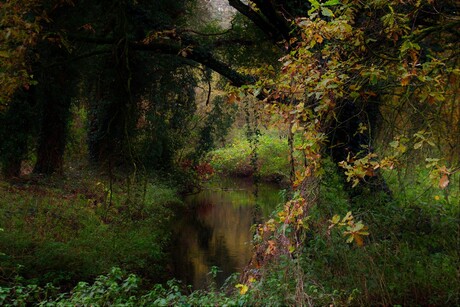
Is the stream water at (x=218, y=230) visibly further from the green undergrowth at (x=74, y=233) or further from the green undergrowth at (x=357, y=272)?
the green undergrowth at (x=357, y=272)

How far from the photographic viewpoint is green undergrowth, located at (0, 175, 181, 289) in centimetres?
858

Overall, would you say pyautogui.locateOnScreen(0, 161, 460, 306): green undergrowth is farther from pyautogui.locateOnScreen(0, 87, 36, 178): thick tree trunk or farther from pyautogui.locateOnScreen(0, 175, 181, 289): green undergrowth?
pyautogui.locateOnScreen(0, 87, 36, 178): thick tree trunk

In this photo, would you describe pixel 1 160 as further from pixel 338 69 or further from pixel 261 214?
pixel 338 69

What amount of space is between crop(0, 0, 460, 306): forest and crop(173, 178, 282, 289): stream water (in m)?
0.10

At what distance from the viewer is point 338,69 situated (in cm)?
448

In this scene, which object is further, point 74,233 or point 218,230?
point 218,230

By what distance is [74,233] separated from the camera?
1045 cm

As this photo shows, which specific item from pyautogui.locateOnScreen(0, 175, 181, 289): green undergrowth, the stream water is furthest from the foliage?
pyautogui.locateOnScreen(0, 175, 181, 289): green undergrowth

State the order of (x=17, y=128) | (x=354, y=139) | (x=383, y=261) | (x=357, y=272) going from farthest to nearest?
1. (x=17, y=128)
2. (x=354, y=139)
3. (x=383, y=261)
4. (x=357, y=272)

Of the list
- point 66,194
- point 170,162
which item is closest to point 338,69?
point 66,194

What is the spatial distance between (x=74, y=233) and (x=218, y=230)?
226 inches

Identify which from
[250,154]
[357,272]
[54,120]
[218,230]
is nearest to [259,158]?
[218,230]

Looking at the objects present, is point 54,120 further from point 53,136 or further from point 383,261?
point 383,261

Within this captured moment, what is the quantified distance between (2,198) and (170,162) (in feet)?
23.7
